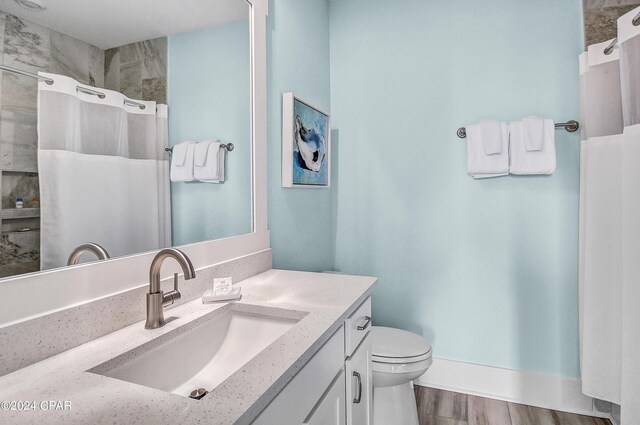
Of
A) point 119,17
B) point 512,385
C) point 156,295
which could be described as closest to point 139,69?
point 119,17

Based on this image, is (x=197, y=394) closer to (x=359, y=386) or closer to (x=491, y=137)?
(x=359, y=386)

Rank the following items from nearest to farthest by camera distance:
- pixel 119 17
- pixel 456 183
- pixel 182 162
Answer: pixel 119 17 < pixel 182 162 < pixel 456 183

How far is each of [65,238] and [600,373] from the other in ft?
7.49

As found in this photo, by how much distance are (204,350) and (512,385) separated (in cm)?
188

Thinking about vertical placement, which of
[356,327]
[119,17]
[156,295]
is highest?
[119,17]

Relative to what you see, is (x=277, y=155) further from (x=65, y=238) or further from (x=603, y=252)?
(x=603, y=252)

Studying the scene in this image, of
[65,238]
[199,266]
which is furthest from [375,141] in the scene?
[65,238]

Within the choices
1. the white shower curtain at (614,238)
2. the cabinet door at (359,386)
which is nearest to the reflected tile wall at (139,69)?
the cabinet door at (359,386)

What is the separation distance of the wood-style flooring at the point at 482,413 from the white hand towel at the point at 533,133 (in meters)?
1.43

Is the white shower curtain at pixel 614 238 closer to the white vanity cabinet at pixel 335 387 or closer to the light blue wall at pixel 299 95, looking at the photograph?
the white vanity cabinet at pixel 335 387

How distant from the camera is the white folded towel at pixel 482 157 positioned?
1.97m

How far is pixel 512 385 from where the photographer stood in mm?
2033

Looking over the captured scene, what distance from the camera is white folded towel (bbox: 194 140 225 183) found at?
1180 mm

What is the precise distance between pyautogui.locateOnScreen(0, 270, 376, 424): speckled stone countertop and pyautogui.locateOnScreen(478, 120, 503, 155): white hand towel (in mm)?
1466
